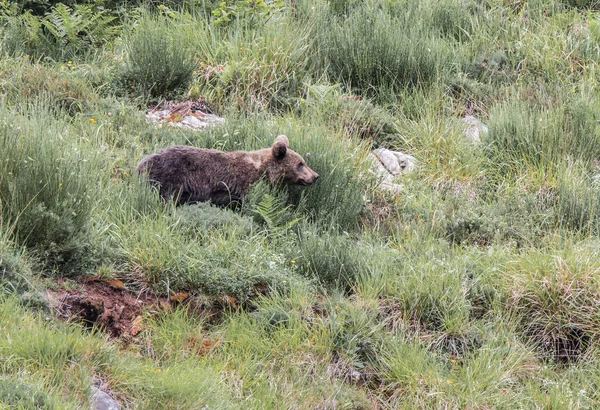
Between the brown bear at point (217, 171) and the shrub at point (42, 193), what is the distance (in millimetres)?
1270

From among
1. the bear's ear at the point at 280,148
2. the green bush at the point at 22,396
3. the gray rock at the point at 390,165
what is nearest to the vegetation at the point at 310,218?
the green bush at the point at 22,396

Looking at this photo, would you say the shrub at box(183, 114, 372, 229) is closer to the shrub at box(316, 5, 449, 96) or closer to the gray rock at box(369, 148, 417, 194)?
the gray rock at box(369, 148, 417, 194)

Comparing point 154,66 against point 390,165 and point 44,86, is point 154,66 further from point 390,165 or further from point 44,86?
point 390,165

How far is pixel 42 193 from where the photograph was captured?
6996 millimetres

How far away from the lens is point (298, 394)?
254 inches

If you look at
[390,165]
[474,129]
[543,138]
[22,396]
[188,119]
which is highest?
[22,396]

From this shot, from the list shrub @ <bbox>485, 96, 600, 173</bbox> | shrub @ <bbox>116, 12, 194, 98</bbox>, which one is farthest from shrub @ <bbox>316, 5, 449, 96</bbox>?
shrub @ <bbox>116, 12, 194, 98</bbox>

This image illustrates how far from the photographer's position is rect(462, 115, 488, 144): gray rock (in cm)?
1073

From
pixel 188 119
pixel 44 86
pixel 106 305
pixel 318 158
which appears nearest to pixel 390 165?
pixel 318 158

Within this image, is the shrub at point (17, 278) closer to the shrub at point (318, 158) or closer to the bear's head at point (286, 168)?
the shrub at point (318, 158)

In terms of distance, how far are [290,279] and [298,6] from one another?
6.73 m

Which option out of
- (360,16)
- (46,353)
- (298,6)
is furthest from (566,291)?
(298,6)

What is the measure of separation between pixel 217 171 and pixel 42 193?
207cm

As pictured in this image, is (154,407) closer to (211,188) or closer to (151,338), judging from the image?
(151,338)
